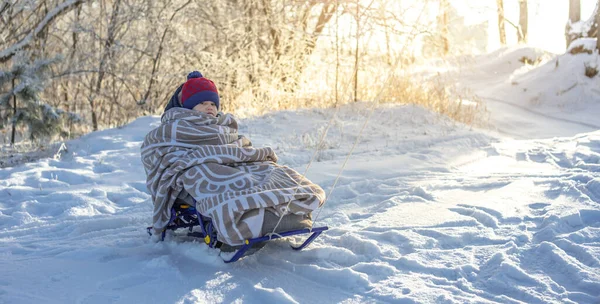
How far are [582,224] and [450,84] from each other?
6.41 metres

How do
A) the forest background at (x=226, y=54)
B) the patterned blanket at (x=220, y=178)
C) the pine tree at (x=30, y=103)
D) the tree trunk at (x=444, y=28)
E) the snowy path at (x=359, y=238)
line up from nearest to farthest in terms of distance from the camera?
the snowy path at (x=359, y=238), the patterned blanket at (x=220, y=178), the pine tree at (x=30, y=103), the tree trunk at (x=444, y=28), the forest background at (x=226, y=54)

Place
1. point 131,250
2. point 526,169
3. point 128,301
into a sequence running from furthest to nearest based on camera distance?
point 526,169, point 131,250, point 128,301

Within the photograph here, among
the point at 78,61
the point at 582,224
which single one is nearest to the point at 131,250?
the point at 582,224

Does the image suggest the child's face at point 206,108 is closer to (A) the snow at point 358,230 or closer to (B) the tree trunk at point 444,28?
(A) the snow at point 358,230

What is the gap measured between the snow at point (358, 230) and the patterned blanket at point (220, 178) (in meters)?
0.26

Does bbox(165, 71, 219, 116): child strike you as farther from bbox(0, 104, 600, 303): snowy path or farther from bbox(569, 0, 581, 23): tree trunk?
bbox(569, 0, 581, 23): tree trunk

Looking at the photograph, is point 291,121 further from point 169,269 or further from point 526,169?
→ point 169,269

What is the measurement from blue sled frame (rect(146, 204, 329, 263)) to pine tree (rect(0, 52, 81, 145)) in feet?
A: 12.2

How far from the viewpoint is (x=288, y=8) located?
9.39 meters

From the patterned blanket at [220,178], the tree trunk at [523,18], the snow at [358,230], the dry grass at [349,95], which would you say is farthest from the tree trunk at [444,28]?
the tree trunk at [523,18]

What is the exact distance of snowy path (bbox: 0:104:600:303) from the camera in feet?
8.98

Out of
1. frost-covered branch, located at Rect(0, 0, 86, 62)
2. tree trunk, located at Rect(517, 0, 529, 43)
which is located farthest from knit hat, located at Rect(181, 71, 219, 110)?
tree trunk, located at Rect(517, 0, 529, 43)

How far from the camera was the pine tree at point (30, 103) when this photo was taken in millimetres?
6555

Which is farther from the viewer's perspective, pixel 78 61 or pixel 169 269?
pixel 78 61
